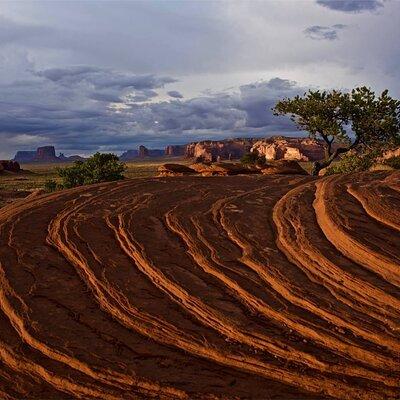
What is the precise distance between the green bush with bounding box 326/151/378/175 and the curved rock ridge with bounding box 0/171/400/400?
25142 millimetres

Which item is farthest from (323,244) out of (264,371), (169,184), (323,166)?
(323,166)

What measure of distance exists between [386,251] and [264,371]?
5.57 meters

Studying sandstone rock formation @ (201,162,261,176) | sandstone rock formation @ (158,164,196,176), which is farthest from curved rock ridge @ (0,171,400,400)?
sandstone rock formation @ (158,164,196,176)

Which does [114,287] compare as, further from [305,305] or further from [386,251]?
[386,251]

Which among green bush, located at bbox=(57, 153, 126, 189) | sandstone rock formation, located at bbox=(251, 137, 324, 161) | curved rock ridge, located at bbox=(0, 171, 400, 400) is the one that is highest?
sandstone rock formation, located at bbox=(251, 137, 324, 161)

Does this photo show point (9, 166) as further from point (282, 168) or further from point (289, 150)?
point (289, 150)

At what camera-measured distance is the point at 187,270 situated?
38.2 ft

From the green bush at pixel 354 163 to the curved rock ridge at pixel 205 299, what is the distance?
82.5 feet

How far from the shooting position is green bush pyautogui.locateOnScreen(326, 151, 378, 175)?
40781mm

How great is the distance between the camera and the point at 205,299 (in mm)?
10305

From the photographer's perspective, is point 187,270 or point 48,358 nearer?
point 48,358

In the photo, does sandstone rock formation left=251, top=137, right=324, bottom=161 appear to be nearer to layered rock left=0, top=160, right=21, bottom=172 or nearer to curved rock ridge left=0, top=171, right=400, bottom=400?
layered rock left=0, top=160, right=21, bottom=172

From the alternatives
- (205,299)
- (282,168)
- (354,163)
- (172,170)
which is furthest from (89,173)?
(205,299)

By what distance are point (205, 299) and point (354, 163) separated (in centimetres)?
3411
